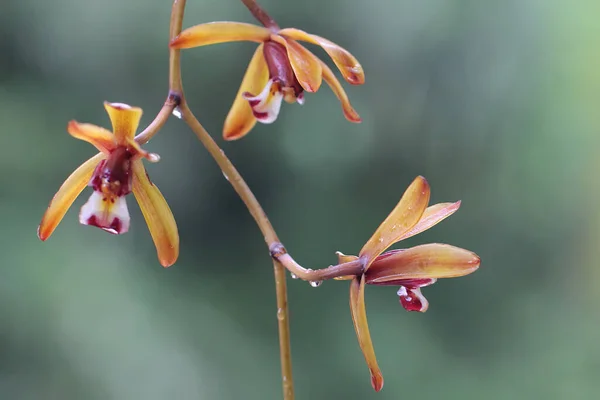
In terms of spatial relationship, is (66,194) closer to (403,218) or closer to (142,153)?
(142,153)

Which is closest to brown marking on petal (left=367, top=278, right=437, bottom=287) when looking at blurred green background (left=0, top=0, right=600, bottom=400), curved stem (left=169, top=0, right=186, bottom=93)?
curved stem (left=169, top=0, right=186, bottom=93)

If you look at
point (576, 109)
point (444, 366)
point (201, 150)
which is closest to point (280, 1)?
point (201, 150)

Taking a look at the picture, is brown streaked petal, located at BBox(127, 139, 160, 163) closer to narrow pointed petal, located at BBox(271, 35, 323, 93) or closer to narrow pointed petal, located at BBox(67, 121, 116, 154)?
narrow pointed petal, located at BBox(67, 121, 116, 154)

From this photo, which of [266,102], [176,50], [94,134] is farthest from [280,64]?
[94,134]

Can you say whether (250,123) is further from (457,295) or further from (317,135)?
(457,295)

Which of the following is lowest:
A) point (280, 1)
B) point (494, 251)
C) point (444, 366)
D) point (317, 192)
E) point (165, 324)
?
point (444, 366)

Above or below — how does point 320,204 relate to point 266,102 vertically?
above
